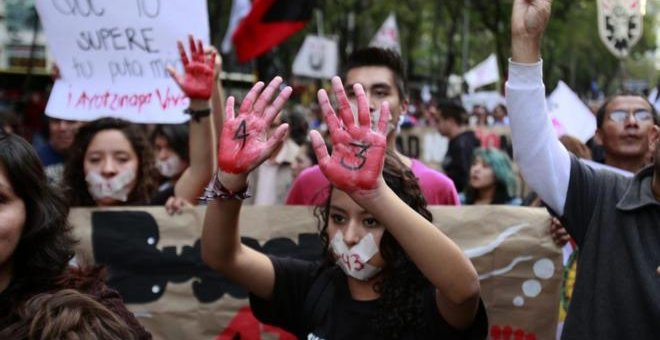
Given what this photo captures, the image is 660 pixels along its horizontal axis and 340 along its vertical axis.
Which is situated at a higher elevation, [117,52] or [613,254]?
[117,52]

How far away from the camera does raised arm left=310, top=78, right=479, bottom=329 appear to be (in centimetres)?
213

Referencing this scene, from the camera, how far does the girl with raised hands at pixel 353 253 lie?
2154 mm

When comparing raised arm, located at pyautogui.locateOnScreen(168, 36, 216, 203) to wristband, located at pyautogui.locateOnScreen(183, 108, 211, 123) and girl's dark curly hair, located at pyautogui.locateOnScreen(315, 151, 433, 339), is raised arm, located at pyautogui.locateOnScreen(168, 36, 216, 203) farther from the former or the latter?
girl's dark curly hair, located at pyautogui.locateOnScreen(315, 151, 433, 339)

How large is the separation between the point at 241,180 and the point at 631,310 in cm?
116

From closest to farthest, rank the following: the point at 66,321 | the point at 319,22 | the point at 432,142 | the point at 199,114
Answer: the point at 66,321
the point at 199,114
the point at 432,142
the point at 319,22

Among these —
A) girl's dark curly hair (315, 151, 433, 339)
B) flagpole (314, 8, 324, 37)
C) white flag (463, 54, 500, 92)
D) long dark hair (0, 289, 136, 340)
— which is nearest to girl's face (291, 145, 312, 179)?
girl's dark curly hair (315, 151, 433, 339)

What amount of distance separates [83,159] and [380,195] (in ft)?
6.84

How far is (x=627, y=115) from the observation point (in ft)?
13.6

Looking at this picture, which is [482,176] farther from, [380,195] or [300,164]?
[380,195]

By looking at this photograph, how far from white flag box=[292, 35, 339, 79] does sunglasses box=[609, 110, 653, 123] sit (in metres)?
11.7

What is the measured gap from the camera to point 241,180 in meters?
2.35

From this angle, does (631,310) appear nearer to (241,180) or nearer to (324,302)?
(324,302)

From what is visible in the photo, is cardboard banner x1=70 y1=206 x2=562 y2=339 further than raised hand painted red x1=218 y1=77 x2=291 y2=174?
Yes

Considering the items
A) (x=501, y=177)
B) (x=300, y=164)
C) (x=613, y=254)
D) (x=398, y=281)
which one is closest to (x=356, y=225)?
(x=398, y=281)
